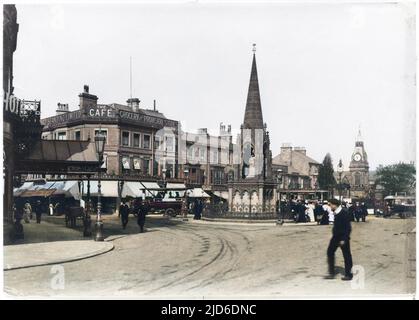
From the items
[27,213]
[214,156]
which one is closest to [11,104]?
[27,213]

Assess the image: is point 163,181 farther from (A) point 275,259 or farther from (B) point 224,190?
(B) point 224,190

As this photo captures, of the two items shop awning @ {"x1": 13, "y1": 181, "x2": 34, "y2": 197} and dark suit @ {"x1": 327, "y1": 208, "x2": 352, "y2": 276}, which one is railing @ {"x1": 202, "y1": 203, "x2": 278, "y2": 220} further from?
dark suit @ {"x1": 327, "y1": 208, "x2": 352, "y2": 276}

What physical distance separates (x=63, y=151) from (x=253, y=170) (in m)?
13.3

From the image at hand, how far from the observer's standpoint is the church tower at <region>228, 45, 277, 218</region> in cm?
2358

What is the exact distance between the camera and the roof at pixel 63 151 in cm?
1355

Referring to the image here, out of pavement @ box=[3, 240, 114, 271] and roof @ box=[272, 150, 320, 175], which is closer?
pavement @ box=[3, 240, 114, 271]

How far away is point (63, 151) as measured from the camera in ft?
45.5

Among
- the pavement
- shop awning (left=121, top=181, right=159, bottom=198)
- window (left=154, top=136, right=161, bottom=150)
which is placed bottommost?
the pavement

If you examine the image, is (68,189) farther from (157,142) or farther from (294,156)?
(294,156)

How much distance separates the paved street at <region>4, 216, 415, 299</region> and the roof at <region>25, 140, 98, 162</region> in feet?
11.6

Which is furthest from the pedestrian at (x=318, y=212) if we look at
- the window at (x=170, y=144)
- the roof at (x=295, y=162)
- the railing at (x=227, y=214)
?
the roof at (x=295, y=162)

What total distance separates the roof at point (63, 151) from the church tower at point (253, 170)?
11.6m

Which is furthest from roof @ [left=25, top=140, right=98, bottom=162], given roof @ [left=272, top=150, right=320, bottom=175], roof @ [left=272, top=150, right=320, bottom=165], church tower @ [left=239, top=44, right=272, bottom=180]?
roof @ [left=272, top=150, right=320, bottom=165]
